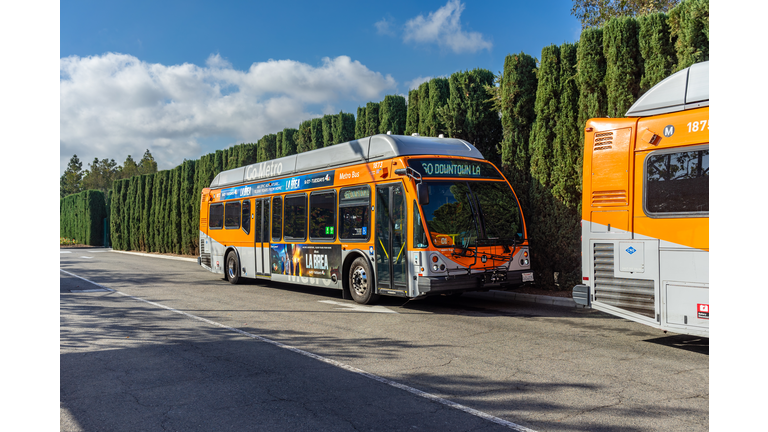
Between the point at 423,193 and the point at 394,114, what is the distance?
10.6m

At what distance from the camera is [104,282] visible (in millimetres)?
17094

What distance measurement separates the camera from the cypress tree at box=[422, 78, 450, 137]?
16.8 m

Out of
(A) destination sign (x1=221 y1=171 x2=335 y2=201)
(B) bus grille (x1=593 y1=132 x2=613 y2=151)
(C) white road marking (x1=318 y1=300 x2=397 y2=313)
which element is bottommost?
(C) white road marking (x1=318 y1=300 x2=397 y2=313)

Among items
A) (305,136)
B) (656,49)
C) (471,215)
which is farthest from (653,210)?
(305,136)

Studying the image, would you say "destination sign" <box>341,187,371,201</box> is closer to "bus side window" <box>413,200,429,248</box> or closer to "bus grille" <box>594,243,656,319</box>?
"bus side window" <box>413,200,429,248</box>

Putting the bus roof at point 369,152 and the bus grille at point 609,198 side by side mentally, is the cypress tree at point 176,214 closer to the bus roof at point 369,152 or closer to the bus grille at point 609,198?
the bus roof at point 369,152

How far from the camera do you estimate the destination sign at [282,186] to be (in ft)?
42.2

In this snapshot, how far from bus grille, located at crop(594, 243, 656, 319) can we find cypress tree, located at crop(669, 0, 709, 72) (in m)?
5.28

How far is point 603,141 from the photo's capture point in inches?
298

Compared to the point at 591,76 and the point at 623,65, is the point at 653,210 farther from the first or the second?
the point at 591,76

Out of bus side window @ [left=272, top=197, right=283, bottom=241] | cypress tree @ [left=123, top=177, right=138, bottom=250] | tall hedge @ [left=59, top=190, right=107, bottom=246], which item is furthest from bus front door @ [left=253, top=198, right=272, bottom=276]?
tall hedge @ [left=59, top=190, right=107, bottom=246]

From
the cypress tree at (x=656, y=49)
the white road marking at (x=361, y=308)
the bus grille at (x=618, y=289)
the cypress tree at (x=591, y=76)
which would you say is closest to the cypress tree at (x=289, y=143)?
the white road marking at (x=361, y=308)

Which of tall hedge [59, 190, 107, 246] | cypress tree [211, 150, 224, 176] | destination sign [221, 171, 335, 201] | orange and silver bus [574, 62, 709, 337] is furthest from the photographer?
tall hedge [59, 190, 107, 246]

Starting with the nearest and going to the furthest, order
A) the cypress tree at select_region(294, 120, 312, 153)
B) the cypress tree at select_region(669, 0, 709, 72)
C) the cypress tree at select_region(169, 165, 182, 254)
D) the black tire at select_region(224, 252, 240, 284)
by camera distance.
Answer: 1. the cypress tree at select_region(669, 0, 709, 72)
2. the black tire at select_region(224, 252, 240, 284)
3. the cypress tree at select_region(294, 120, 312, 153)
4. the cypress tree at select_region(169, 165, 182, 254)
